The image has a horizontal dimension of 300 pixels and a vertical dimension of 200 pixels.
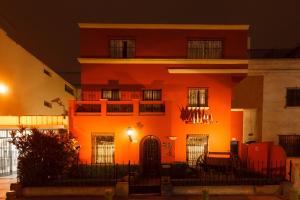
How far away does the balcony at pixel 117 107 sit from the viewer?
679 inches

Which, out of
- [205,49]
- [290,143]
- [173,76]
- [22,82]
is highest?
[205,49]

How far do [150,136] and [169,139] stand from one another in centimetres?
124

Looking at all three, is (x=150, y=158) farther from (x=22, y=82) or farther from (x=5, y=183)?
(x=22, y=82)

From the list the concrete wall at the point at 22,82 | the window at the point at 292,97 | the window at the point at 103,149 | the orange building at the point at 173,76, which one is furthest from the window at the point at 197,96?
the concrete wall at the point at 22,82

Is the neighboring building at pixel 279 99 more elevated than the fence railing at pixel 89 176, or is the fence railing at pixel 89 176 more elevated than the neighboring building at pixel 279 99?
the neighboring building at pixel 279 99

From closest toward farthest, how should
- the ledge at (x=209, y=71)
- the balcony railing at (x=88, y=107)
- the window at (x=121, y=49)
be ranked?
the balcony railing at (x=88, y=107), the ledge at (x=209, y=71), the window at (x=121, y=49)

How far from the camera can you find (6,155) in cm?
1802

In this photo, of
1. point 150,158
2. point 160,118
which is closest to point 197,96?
point 160,118

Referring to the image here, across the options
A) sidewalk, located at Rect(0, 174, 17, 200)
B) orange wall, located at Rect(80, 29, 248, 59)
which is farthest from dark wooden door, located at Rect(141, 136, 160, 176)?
sidewalk, located at Rect(0, 174, 17, 200)

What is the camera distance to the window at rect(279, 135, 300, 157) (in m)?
19.5

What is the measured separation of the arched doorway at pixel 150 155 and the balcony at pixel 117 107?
1.77 metres

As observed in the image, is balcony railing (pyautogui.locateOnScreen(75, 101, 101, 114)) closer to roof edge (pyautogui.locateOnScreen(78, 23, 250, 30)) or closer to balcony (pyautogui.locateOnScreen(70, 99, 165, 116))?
balcony (pyautogui.locateOnScreen(70, 99, 165, 116))

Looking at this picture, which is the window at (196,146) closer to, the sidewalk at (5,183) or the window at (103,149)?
the window at (103,149)

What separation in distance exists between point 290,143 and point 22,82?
2062 centimetres
